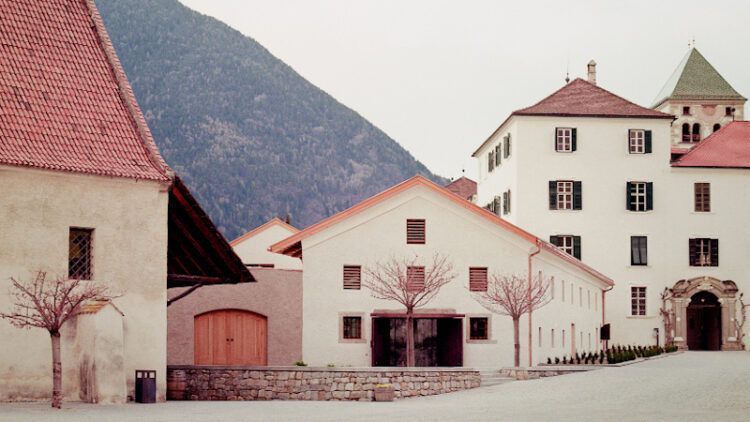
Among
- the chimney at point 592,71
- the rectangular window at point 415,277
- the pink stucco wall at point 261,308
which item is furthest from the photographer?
the chimney at point 592,71

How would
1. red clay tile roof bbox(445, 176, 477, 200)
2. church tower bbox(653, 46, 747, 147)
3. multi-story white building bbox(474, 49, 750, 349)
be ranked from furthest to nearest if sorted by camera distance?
1. red clay tile roof bbox(445, 176, 477, 200)
2. church tower bbox(653, 46, 747, 147)
3. multi-story white building bbox(474, 49, 750, 349)

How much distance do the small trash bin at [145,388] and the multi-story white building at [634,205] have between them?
4640 cm

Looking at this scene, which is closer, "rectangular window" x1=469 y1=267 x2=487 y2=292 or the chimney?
"rectangular window" x1=469 y1=267 x2=487 y2=292

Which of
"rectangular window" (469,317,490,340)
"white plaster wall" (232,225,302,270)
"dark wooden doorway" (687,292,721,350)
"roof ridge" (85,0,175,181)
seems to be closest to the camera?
"roof ridge" (85,0,175,181)

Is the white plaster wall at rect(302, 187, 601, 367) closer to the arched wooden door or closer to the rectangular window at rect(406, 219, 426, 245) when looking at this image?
the rectangular window at rect(406, 219, 426, 245)

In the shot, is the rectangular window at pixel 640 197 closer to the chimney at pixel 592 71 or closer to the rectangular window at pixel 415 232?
the chimney at pixel 592 71

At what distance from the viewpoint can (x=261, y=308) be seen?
170 ft

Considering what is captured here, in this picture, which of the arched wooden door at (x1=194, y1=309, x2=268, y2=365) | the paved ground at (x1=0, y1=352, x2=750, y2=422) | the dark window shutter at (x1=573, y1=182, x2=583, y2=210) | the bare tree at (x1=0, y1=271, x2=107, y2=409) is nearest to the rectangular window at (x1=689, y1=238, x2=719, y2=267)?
the dark window shutter at (x1=573, y1=182, x2=583, y2=210)

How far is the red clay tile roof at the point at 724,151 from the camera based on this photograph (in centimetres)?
8075

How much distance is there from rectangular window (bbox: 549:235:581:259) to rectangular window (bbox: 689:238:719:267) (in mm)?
6692

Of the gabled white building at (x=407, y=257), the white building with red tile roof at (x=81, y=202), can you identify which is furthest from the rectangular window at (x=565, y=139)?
the white building with red tile roof at (x=81, y=202)

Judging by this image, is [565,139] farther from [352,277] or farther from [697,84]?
[352,277]

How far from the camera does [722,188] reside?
265 ft

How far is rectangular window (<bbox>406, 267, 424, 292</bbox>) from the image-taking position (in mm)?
51834
